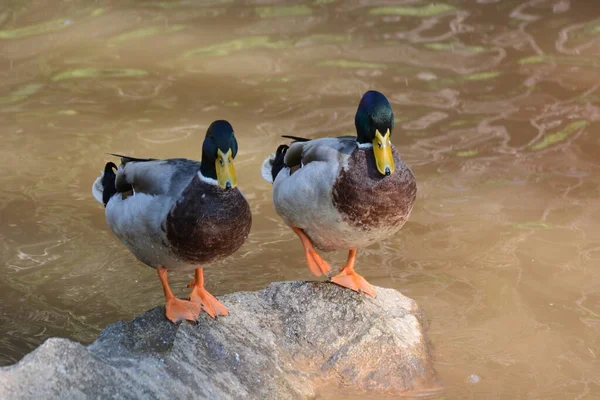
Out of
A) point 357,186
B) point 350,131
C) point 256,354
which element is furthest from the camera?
point 350,131

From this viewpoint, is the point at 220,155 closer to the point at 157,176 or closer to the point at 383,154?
the point at 157,176

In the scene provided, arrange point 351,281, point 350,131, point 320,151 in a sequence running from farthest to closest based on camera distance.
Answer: point 350,131 < point 351,281 < point 320,151

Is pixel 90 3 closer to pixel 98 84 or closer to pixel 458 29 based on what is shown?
pixel 98 84

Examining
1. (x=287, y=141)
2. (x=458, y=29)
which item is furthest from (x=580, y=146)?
(x=458, y=29)

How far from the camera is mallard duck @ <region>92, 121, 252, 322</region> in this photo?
154 inches

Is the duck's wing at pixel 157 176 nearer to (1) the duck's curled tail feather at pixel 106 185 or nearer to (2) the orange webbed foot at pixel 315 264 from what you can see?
(1) the duck's curled tail feather at pixel 106 185

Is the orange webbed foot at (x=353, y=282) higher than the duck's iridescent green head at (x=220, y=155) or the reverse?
the reverse

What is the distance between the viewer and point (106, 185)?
187 inches

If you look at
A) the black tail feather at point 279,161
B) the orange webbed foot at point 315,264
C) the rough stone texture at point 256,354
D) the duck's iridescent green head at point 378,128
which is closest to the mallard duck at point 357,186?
the duck's iridescent green head at point 378,128

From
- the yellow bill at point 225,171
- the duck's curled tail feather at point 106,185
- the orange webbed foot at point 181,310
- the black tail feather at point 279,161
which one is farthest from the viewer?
the black tail feather at point 279,161

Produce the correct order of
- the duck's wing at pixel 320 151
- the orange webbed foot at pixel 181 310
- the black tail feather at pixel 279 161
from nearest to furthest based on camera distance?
1. the orange webbed foot at pixel 181 310
2. the duck's wing at pixel 320 151
3. the black tail feather at pixel 279 161

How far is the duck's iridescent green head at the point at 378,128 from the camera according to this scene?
162 inches

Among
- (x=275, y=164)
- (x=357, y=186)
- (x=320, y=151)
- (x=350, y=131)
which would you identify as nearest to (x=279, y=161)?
(x=275, y=164)

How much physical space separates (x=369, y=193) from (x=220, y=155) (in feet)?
2.33
